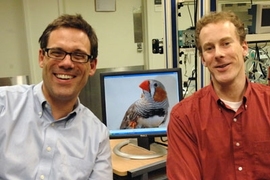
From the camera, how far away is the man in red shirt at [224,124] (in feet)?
4.47

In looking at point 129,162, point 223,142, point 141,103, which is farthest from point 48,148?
point 223,142

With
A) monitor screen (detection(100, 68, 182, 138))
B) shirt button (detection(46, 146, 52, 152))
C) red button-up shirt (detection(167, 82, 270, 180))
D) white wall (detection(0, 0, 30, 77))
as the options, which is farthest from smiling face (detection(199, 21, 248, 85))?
white wall (detection(0, 0, 30, 77))

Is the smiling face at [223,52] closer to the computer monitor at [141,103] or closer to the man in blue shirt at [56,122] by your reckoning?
the computer monitor at [141,103]

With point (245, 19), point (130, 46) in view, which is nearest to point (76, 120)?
point (245, 19)

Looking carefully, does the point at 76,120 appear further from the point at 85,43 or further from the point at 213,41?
the point at 213,41

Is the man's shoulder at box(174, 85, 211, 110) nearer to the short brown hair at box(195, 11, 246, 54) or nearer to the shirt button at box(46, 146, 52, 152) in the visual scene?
the short brown hair at box(195, 11, 246, 54)

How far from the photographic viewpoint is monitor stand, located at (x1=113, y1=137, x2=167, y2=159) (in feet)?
5.69

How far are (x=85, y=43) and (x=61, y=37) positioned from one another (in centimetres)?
11

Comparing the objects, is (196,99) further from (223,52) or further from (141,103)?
(141,103)

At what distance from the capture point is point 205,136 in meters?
1.39

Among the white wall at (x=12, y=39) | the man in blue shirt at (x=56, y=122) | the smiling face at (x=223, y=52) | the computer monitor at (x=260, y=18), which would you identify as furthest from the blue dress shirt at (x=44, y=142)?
the white wall at (x=12, y=39)

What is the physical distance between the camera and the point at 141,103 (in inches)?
70.2

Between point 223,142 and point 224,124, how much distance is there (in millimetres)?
80

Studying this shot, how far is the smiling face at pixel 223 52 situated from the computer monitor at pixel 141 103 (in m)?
0.39
